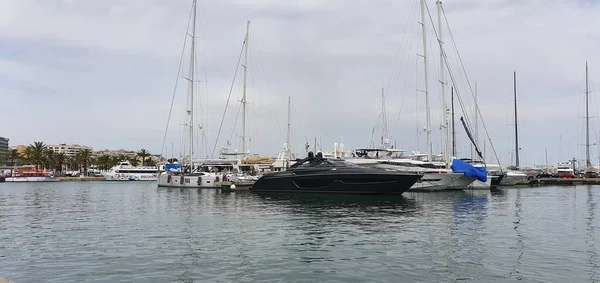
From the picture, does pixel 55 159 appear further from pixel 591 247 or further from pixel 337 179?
pixel 591 247

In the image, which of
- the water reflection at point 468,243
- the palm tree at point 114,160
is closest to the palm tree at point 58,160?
the palm tree at point 114,160

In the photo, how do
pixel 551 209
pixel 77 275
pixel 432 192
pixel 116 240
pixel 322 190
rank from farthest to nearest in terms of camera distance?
pixel 432 192
pixel 322 190
pixel 551 209
pixel 116 240
pixel 77 275

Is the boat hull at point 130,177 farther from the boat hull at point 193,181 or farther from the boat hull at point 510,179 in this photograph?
the boat hull at point 510,179

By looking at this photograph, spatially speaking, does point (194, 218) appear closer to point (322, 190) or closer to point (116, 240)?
point (116, 240)

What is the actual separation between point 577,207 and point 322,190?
20099 mm

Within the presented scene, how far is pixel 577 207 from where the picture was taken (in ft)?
107

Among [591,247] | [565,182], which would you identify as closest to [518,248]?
[591,247]

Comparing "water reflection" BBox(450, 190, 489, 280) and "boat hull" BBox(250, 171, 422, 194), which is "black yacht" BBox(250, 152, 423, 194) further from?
"water reflection" BBox(450, 190, 489, 280)

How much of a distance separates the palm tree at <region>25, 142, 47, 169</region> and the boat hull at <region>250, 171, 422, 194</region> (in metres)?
116

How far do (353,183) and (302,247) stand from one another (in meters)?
24.6

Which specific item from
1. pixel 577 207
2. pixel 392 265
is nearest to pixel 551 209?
pixel 577 207

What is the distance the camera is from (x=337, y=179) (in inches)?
1644

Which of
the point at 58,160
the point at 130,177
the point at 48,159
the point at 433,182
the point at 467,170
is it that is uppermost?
the point at 48,159

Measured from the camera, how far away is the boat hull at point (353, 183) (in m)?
40.1
